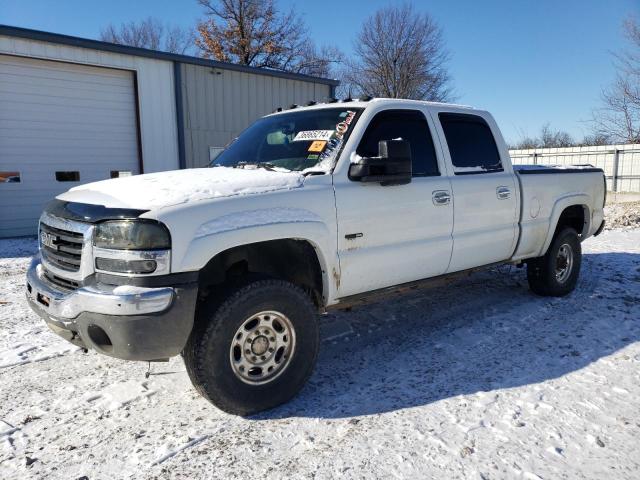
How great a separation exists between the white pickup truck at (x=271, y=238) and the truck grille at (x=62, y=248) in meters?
0.01

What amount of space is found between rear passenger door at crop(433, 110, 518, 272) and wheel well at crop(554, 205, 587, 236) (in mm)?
1225

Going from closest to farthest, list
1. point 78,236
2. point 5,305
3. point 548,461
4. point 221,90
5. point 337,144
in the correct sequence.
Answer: point 548,461
point 78,236
point 337,144
point 5,305
point 221,90

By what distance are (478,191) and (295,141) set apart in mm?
1720

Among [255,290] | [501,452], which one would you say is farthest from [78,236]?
[501,452]

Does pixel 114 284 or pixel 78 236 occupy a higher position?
pixel 78 236

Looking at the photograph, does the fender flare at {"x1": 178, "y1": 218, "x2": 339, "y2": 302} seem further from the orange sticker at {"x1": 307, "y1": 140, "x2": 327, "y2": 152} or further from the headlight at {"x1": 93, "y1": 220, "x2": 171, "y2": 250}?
the orange sticker at {"x1": 307, "y1": 140, "x2": 327, "y2": 152}

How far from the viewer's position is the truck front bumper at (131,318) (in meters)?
2.55

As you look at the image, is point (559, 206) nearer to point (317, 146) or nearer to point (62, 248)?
point (317, 146)

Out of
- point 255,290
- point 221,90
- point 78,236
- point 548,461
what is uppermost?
point 221,90

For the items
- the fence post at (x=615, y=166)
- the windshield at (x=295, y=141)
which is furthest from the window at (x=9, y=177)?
the fence post at (x=615, y=166)

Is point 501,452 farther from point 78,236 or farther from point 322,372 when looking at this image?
point 78,236

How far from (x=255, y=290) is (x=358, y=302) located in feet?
3.28

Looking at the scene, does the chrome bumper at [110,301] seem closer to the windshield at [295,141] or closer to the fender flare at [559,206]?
the windshield at [295,141]

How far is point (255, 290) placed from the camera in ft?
9.52
